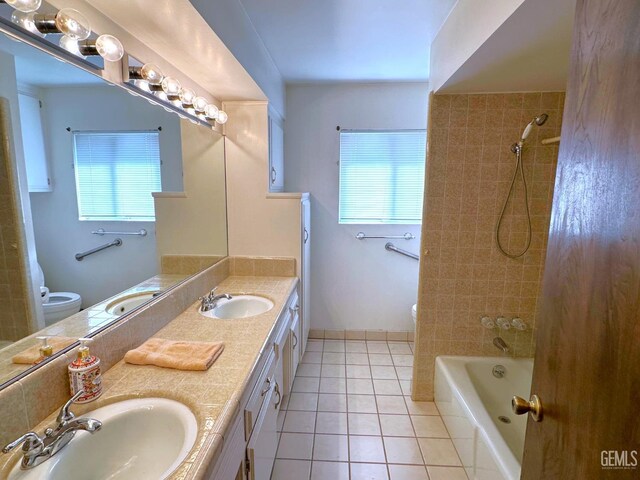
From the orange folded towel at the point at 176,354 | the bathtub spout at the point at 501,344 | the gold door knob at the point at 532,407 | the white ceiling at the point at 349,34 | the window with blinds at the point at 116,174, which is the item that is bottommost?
the bathtub spout at the point at 501,344

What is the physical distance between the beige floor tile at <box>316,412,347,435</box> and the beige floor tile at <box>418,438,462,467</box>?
1.58 feet

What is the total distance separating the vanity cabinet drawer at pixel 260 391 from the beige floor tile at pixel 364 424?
65 cm

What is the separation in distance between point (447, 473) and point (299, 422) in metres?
0.91

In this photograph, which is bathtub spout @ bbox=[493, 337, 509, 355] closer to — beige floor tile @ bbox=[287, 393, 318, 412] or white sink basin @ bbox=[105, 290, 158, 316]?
beige floor tile @ bbox=[287, 393, 318, 412]

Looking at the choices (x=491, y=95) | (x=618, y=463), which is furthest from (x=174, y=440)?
(x=491, y=95)

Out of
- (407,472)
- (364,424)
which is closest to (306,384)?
(364,424)

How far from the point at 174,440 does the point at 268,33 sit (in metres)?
2.14

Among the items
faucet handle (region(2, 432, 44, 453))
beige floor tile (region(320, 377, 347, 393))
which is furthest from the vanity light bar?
beige floor tile (region(320, 377, 347, 393))

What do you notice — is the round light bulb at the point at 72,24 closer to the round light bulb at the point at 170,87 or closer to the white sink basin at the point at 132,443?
the round light bulb at the point at 170,87

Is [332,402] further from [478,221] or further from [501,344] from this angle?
[478,221]

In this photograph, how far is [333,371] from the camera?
2.84 meters

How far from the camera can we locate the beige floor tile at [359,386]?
256 cm

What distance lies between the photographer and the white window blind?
3.10 m

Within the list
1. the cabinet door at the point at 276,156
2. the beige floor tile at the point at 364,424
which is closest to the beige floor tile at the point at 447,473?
the beige floor tile at the point at 364,424
